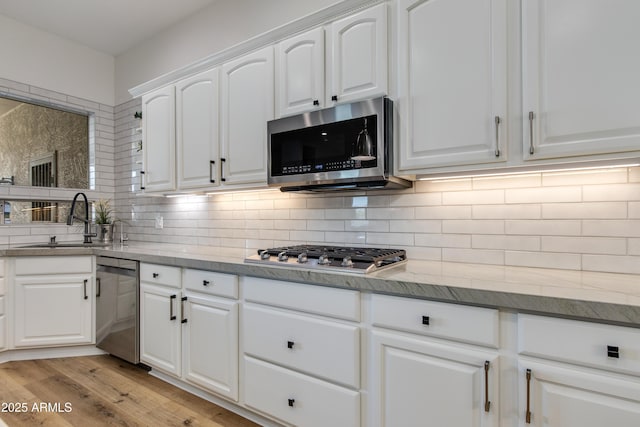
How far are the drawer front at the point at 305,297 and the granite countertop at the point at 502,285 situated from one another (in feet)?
0.13

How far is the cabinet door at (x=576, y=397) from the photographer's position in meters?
1.05

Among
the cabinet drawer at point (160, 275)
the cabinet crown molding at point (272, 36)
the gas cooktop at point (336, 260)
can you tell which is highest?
the cabinet crown molding at point (272, 36)

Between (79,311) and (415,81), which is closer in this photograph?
(415,81)

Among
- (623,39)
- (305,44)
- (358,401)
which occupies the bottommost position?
(358,401)

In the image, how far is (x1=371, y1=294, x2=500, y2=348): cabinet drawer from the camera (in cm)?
126

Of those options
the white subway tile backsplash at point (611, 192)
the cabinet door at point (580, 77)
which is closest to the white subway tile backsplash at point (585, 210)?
the white subway tile backsplash at point (611, 192)

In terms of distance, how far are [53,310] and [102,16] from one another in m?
2.58

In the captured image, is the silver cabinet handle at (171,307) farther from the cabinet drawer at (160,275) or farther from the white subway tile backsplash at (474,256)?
the white subway tile backsplash at (474,256)

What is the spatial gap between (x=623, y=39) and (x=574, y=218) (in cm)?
73

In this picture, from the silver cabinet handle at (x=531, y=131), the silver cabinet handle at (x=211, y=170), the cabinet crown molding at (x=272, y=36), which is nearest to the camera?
the silver cabinet handle at (x=531, y=131)

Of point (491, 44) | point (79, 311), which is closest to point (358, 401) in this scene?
point (491, 44)

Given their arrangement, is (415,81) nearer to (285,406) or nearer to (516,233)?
(516,233)

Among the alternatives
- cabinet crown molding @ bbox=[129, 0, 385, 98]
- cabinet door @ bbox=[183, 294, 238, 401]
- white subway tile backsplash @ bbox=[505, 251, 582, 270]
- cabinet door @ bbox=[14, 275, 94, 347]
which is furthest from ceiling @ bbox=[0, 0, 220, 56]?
white subway tile backsplash @ bbox=[505, 251, 582, 270]

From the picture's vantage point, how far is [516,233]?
174 centimetres
